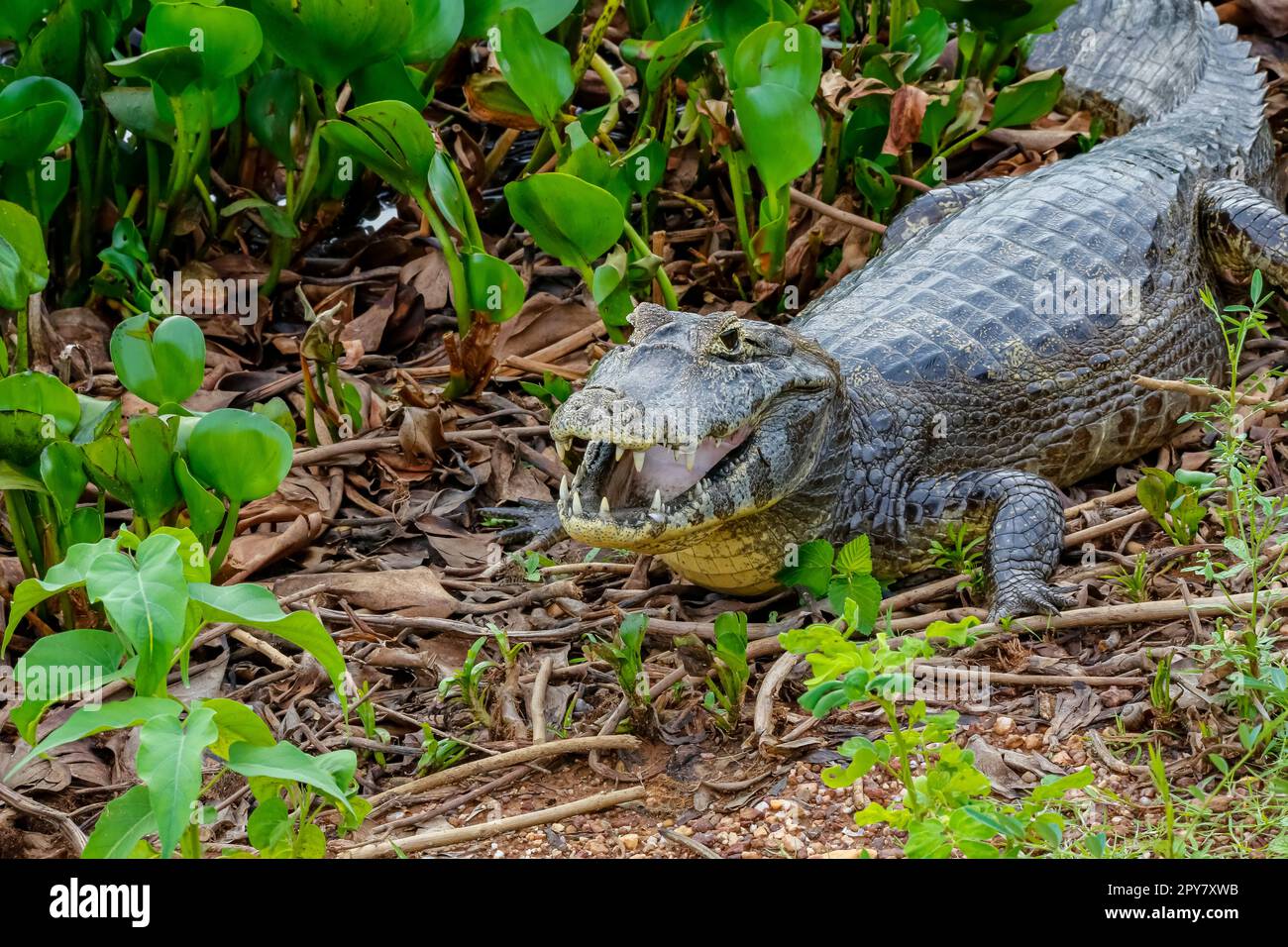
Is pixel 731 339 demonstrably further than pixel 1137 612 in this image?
Yes

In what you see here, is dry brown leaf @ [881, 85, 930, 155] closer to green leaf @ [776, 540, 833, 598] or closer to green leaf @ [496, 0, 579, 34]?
green leaf @ [496, 0, 579, 34]

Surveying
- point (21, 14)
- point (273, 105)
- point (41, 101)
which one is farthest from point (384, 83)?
point (21, 14)

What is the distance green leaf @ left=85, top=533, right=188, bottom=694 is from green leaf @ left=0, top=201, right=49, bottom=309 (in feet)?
5.15

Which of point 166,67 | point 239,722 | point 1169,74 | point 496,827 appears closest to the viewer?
point 239,722

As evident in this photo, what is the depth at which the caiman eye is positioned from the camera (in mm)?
3732

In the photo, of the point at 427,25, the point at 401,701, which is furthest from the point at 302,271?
the point at 401,701

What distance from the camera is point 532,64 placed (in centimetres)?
494

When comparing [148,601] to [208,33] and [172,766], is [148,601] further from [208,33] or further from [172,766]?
[208,33]

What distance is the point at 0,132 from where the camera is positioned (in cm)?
452

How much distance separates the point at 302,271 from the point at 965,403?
301 cm

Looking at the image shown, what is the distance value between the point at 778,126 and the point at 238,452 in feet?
7.34

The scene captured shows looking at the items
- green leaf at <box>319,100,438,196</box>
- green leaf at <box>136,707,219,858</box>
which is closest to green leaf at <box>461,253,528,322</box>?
green leaf at <box>319,100,438,196</box>

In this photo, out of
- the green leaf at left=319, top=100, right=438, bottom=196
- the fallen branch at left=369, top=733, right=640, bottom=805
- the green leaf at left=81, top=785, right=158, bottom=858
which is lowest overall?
the fallen branch at left=369, top=733, right=640, bottom=805
